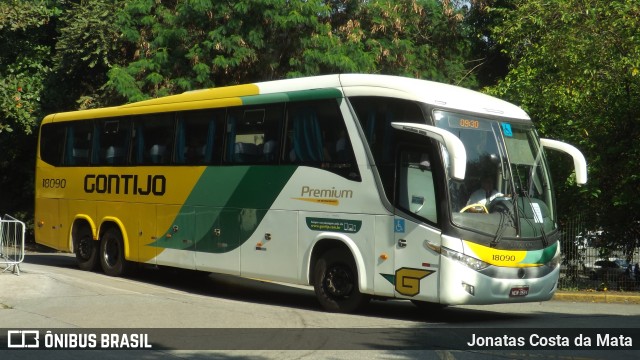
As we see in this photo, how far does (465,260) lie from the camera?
12.1 m

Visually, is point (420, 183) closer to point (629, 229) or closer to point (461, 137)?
point (461, 137)

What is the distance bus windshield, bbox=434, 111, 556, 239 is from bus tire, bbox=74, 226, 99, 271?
9.66 meters

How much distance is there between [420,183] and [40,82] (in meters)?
21.7

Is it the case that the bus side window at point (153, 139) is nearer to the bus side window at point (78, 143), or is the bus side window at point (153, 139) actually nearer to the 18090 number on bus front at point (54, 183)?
the bus side window at point (78, 143)

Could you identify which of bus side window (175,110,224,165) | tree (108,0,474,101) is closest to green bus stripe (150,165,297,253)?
bus side window (175,110,224,165)

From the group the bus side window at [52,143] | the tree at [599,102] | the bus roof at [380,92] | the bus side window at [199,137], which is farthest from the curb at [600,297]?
the bus side window at [52,143]

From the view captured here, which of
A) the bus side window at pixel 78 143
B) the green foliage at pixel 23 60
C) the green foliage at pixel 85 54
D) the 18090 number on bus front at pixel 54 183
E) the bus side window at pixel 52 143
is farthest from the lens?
the green foliage at pixel 23 60

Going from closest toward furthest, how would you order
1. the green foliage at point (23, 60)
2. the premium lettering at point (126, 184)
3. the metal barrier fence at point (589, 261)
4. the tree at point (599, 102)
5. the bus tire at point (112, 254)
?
1. the premium lettering at point (126, 184)
2. the bus tire at point (112, 254)
3. the metal barrier fence at point (589, 261)
4. the tree at point (599, 102)
5. the green foliage at point (23, 60)

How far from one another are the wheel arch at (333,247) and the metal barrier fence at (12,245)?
620 cm

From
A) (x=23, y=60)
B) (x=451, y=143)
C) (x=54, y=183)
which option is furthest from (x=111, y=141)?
(x=23, y=60)

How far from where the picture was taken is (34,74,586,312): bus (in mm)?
12289

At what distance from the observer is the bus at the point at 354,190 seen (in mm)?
12289

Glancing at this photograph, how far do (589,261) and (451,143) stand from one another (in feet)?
28.5

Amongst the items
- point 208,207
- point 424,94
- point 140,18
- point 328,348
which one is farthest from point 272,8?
point 328,348
